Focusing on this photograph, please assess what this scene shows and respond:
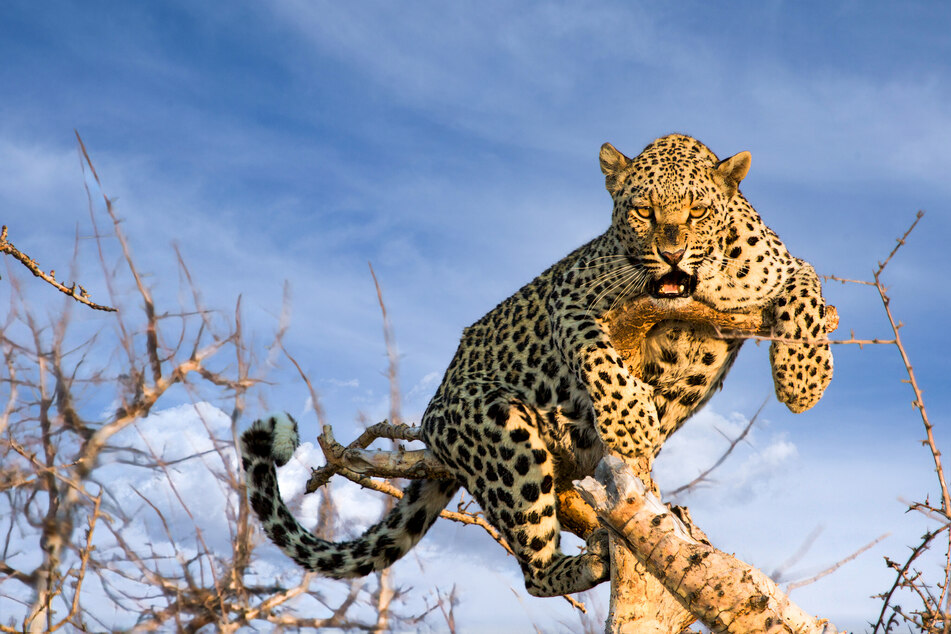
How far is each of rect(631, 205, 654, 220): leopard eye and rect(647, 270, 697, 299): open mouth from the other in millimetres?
418

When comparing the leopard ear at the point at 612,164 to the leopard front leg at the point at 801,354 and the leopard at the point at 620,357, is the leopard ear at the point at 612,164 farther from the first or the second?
the leopard front leg at the point at 801,354

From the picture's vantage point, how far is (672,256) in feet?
17.1

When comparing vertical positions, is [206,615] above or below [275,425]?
below

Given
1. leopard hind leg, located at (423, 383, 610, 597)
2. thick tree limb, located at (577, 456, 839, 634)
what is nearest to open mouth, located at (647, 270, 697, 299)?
leopard hind leg, located at (423, 383, 610, 597)

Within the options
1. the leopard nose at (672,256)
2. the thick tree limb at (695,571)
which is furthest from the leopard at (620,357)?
the thick tree limb at (695,571)

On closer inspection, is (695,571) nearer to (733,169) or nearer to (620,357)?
(620,357)

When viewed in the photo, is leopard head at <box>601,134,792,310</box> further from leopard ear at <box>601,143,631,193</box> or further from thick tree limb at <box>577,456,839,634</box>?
thick tree limb at <box>577,456,839,634</box>

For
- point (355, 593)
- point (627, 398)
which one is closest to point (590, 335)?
point (627, 398)

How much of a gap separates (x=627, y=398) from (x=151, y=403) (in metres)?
5.38

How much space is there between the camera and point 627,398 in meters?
5.18

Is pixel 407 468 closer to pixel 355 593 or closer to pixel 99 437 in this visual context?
pixel 355 593

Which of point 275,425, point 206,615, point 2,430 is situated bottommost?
point 206,615

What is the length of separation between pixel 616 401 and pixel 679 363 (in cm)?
78

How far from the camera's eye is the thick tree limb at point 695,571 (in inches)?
173
